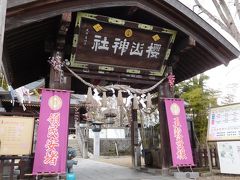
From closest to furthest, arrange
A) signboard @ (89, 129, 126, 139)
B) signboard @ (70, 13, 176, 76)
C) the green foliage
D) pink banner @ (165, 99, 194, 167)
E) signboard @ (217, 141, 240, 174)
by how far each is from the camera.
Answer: signboard @ (70, 13, 176, 76), signboard @ (217, 141, 240, 174), pink banner @ (165, 99, 194, 167), the green foliage, signboard @ (89, 129, 126, 139)

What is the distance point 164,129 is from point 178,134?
60 cm

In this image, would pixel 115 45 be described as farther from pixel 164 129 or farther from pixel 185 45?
pixel 164 129

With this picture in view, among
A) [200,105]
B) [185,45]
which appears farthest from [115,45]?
[200,105]

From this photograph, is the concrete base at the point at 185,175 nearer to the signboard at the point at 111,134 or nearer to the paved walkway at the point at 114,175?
the paved walkway at the point at 114,175

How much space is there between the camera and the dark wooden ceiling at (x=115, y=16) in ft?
24.3

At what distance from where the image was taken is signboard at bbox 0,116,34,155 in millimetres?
7520

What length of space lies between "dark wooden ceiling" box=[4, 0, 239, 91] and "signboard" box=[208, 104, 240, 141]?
5.91 feet

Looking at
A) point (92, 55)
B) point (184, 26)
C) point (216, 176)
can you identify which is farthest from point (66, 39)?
point (216, 176)

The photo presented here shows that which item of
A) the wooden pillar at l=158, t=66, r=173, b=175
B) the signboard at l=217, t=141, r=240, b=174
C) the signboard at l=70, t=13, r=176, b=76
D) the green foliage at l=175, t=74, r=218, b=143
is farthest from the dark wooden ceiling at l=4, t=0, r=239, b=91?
the green foliage at l=175, t=74, r=218, b=143

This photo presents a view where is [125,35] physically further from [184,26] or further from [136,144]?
[136,144]

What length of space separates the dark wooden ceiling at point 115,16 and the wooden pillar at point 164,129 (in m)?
1.19

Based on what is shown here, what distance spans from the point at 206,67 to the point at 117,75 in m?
3.82

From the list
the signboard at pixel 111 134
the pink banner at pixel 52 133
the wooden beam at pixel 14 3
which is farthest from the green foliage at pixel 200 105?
the signboard at pixel 111 134

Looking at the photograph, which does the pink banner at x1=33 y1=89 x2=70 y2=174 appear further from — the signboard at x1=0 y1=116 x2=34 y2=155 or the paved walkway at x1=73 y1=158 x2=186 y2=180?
the paved walkway at x1=73 y1=158 x2=186 y2=180
